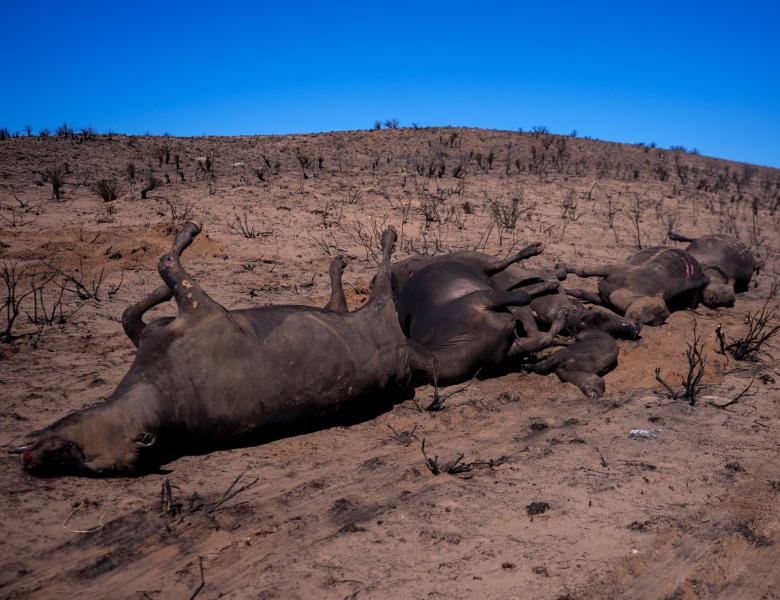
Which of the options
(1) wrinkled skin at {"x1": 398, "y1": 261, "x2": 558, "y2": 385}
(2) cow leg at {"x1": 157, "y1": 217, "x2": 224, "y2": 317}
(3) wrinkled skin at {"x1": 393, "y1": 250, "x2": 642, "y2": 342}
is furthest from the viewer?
(3) wrinkled skin at {"x1": 393, "y1": 250, "x2": 642, "y2": 342}

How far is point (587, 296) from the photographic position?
8.26 m

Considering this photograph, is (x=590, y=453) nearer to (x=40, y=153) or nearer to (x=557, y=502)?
(x=557, y=502)

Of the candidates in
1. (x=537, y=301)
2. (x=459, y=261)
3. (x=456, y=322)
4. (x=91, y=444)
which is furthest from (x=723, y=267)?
(x=91, y=444)

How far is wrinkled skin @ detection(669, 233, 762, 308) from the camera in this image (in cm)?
855

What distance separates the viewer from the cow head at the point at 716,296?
850cm

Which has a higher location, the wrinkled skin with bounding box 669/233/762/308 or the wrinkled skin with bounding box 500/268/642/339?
the wrinkled skin with bounding box 669/233/762/308

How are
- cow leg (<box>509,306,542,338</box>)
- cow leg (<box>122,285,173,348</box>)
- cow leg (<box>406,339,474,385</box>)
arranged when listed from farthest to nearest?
cow leg (<box>509,306,542,338</box>)
cow leg (<box>406,339,474,385</box>)
cow leg (<box>122,285,173,348</box>)

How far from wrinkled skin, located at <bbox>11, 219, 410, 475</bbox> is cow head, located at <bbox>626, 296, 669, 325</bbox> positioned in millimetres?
3861

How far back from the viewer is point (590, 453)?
4.28 metres

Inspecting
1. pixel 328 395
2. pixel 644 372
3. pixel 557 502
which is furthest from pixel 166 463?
pixel 644 372

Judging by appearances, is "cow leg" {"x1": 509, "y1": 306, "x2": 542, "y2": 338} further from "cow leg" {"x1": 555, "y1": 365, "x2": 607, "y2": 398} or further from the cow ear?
the cow ear

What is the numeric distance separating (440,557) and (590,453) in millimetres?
1685

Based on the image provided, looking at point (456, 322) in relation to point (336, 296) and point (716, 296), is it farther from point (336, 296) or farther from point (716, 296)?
point (716, 296)

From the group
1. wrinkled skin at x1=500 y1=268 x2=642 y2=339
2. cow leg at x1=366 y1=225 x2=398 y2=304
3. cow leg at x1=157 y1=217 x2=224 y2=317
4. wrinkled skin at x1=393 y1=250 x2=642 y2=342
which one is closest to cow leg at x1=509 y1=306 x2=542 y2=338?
wrinkled skin at x1=393 y1=250 x2=642 y2=342
